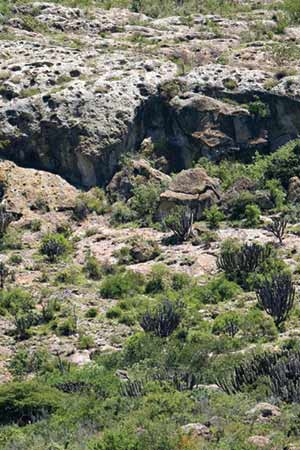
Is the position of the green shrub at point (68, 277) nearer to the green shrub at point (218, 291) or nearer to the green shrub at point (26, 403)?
the green shrub at point (218, 291)

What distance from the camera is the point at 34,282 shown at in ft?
144

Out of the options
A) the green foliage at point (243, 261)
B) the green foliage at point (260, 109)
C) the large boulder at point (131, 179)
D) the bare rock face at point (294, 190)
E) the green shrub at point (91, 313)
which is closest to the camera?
the green shrub at point (91, 313)

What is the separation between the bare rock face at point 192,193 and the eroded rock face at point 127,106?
4.60 m

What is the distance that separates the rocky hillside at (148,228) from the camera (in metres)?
29.6

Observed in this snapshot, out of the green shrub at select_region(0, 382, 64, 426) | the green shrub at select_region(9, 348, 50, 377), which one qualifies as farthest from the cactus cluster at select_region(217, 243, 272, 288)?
the green shrub at select_region(0, 382, 64, 426)

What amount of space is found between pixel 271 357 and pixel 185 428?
777 centimetres

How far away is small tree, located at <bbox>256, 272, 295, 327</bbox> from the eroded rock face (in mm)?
16708

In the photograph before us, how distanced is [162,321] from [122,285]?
4.72 metres

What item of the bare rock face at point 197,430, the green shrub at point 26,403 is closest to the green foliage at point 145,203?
the green shrub at point 26,403

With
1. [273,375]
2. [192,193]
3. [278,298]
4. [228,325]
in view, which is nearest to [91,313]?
[228,325]

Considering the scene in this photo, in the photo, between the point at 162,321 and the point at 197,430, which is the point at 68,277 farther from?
the point at 197,430

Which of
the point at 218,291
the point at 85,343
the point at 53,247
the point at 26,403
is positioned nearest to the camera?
the point at 26,403

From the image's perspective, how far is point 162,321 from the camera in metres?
38.9

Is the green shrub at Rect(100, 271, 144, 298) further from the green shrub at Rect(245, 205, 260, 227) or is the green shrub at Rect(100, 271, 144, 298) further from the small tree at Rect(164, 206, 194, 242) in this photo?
the green shrub at Rect(245, 205, 260, 227)
